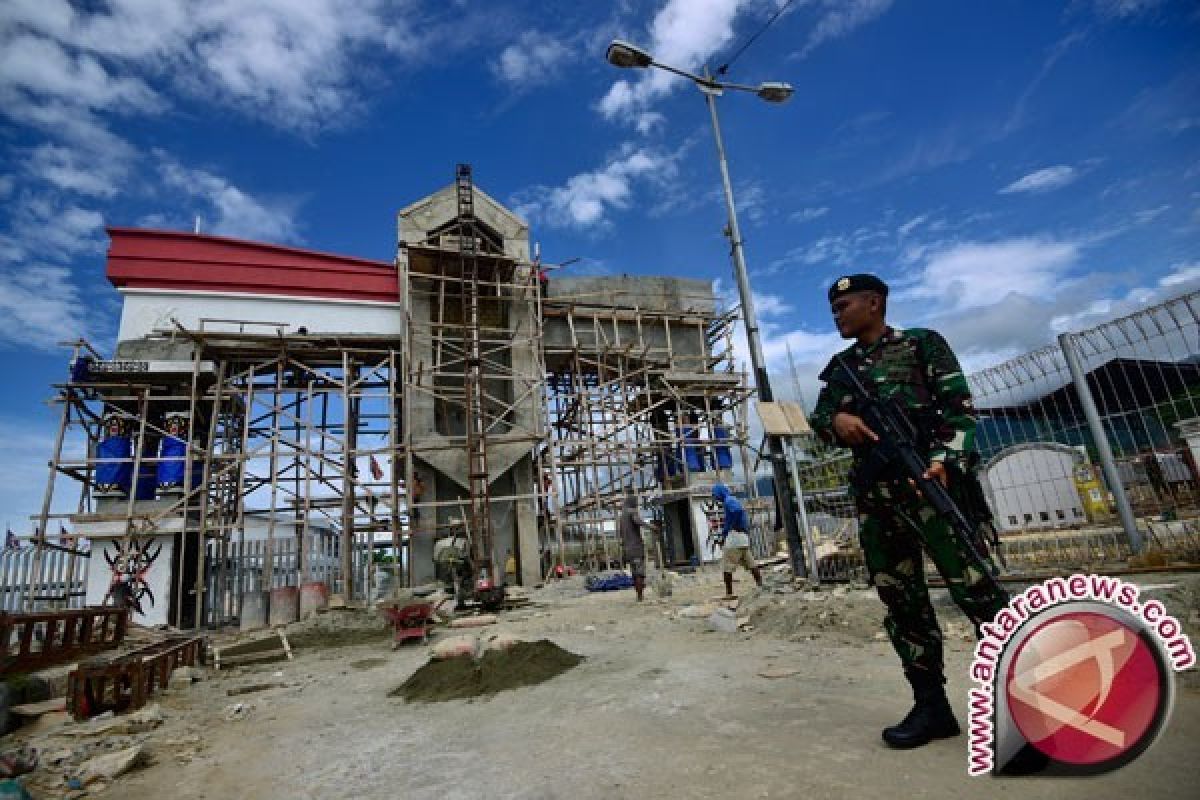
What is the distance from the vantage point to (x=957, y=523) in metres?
2.23

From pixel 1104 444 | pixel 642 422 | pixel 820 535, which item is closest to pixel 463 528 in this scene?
pixel 642 422

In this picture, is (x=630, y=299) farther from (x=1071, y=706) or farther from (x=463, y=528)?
(x=1071, y=706)

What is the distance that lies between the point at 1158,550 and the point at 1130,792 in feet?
15.2

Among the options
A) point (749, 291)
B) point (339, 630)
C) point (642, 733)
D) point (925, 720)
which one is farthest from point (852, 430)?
point (339, 630)

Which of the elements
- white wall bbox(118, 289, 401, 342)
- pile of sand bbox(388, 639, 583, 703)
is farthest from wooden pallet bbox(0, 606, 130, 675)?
white wall bbox(118, 289, 401, 342)

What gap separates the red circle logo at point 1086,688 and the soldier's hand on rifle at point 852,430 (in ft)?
3.47

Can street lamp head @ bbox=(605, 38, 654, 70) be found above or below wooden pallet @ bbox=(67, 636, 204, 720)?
above

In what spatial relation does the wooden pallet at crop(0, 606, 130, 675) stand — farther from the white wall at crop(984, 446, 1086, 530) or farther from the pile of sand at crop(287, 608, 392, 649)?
the white wall at crop(984, 446, 1086, 530)

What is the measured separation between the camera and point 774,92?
25.7ft

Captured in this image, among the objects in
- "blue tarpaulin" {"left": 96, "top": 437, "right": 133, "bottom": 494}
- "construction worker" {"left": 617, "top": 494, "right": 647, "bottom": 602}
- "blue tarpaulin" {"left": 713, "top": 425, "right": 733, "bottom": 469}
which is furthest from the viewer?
"blue tarpaulin" {"left": 713, "top": 425, "right": 733, "bottom": 469}

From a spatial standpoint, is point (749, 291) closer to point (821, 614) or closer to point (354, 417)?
point (821, 614)

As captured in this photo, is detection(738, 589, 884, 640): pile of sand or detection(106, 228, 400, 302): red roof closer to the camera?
detection(738, 589, 884, 640): pile of sand

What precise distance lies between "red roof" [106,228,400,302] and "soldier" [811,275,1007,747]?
49.2 feet

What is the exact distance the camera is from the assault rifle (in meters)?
2.21
